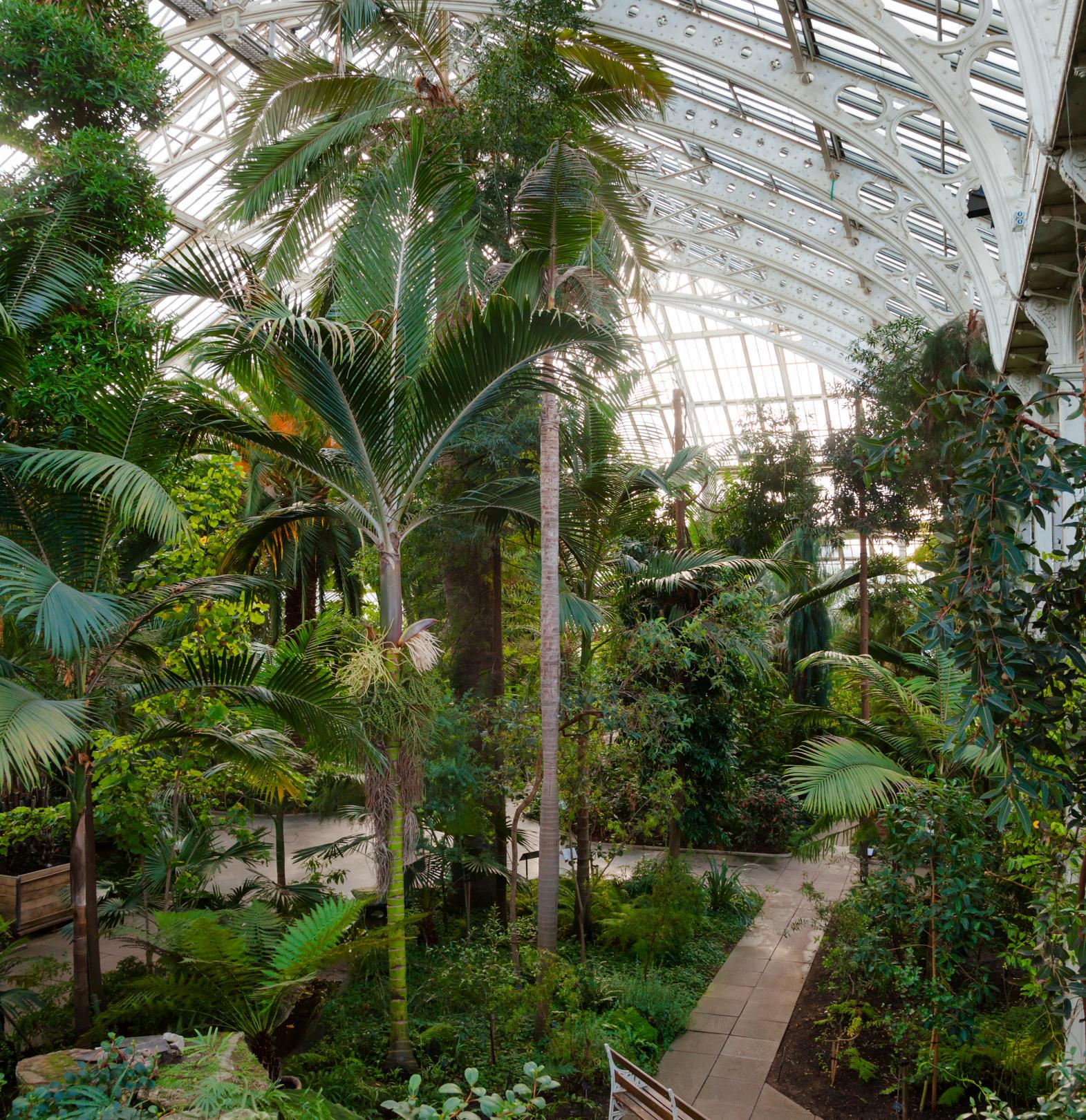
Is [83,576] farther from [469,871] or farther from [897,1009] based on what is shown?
[897,1009]

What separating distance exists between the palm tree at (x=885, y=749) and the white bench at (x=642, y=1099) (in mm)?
2430

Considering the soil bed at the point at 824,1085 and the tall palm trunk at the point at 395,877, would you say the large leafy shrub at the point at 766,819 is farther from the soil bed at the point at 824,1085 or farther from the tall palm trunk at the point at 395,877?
the tall palm trunk at the point at 395,877

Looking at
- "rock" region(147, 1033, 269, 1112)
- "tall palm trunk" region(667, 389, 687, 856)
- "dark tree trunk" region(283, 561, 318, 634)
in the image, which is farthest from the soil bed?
"dark tree trunk" region(283, 561, 318, 634)

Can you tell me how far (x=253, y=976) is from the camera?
17.6 feet

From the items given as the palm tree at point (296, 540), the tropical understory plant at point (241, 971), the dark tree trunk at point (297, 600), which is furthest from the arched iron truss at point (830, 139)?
the tropical understory plant at point (241, 971)

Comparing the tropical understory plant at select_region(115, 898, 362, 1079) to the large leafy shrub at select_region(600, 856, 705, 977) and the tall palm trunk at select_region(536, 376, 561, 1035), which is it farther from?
the large leafy shrub at select_region(600, 856, 705, 977)

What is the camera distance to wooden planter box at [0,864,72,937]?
8844 millimetres

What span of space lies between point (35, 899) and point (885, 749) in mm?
8015

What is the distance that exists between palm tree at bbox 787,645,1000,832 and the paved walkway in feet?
4.33

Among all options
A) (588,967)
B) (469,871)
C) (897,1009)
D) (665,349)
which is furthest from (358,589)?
(665,349)

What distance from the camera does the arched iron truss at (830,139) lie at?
20.5 ft

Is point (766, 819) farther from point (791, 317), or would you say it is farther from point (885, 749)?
point (791, 317)

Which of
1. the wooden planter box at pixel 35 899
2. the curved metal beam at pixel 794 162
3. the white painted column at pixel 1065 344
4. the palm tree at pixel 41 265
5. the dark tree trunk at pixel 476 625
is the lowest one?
the wooden planter box at pixel 35 899

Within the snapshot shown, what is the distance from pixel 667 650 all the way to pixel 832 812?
1.72 m
